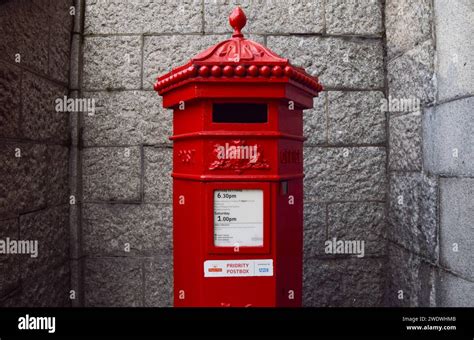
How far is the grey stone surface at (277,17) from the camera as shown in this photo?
3.07 m

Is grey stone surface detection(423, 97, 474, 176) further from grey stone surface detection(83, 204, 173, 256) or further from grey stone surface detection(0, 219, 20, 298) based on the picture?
grey stone surface detection(0, 219, 20, 298)

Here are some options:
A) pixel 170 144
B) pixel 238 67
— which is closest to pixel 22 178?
pixel 170 144

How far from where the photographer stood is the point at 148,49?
10.1 feet

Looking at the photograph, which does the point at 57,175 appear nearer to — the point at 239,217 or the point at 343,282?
the point at 239,217

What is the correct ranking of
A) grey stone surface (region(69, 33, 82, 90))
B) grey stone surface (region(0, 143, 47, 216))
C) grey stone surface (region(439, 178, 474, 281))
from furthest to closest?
grey stone surface (region(69, 33, 82, 90)) < grey stone surface (region(0, 143, 47, 216)) < grey stone surface (region(439, 178, 474, 281))

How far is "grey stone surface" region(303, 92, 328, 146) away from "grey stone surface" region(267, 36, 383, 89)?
5.3 inches

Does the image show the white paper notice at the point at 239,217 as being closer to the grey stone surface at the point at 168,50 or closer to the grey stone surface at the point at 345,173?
the grey stone surface at the point at 345,173

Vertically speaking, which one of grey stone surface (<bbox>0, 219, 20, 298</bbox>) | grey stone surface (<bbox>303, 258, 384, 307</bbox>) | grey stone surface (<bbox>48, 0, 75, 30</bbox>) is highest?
grey stone surface (<bbox>48, 0, 75, 30</bbox>)

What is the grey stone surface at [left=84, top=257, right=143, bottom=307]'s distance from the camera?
10.2 ft

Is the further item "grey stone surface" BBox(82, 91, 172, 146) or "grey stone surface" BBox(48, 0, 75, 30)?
"grey stone surface" BBox(82, 91, 172, 146)

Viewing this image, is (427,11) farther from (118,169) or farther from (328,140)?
(118,169)

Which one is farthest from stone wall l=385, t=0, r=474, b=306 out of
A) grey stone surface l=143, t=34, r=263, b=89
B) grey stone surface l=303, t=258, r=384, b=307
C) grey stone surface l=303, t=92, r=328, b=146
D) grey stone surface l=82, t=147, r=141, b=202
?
grey stone surface l=82, t=147, r=141, b=202

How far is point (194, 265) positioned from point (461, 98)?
5.24 feet

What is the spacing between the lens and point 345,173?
3078mm
